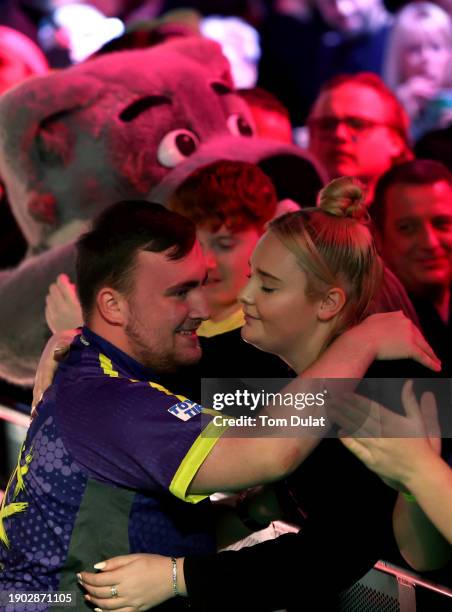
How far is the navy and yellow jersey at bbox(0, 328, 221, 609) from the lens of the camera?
1.37 meters

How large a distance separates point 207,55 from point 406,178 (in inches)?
26.2

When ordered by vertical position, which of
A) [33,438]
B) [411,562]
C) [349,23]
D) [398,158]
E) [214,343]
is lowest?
[349,23]

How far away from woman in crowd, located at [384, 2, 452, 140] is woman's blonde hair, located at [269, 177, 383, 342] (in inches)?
154

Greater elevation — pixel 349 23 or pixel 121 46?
pixel 121 46

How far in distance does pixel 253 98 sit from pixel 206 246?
1.31 m

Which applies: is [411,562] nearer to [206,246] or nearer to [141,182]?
[206,246]

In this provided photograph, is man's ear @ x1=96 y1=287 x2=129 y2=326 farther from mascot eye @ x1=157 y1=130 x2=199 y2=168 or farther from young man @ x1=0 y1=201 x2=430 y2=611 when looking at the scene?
mascot eye @ x1=157 y1=130 x2=199 y2=168

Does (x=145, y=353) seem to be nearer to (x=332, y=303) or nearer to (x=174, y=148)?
(x=332, y=303)

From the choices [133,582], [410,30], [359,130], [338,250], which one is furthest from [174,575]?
[410,30]

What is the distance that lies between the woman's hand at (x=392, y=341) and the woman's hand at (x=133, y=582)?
42 cm

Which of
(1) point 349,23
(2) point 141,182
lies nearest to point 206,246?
(2) point 141,182

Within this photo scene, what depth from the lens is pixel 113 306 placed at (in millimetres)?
1540

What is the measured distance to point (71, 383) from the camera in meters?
1.48

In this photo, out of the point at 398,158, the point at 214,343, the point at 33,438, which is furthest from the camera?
the point at 398,158
